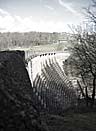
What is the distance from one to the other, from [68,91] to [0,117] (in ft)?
107

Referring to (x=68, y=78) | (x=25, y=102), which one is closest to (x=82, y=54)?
(x=25, y=102)

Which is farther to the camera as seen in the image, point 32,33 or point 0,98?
point 32,33

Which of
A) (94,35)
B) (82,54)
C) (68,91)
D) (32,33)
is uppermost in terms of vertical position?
(32,33)

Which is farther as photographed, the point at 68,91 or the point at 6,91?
the point at 68,91

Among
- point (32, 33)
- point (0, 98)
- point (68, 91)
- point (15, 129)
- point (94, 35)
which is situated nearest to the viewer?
point (15, 129)

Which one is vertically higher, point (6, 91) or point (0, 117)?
point (6, 91)

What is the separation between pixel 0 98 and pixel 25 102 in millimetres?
778

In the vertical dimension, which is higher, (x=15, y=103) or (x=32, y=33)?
(x=32, y=33)

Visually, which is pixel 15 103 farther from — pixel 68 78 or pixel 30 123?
pixel 68 78

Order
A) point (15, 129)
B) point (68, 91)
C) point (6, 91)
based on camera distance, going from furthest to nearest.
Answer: point (68, 91) < point (6, 91) < point (15, 129)

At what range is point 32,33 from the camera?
118 meters

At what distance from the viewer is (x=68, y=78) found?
150 feet

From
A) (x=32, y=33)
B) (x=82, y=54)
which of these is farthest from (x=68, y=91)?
(x=32, y=33)

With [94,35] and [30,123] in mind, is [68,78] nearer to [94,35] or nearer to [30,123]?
[94,35]
